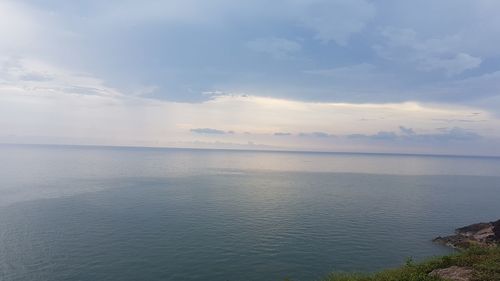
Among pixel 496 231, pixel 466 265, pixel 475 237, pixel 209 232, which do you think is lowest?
pixel 209 232

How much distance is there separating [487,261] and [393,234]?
4656 cm

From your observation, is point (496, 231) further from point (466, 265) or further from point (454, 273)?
point (454, 273)

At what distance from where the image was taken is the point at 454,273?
94.4 feet

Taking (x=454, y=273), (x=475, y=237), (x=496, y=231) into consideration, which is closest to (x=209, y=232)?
(x=454, y=273)

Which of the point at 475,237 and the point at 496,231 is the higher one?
the point at 496,231

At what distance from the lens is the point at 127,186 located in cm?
14038

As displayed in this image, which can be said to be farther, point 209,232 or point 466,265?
point 209,232

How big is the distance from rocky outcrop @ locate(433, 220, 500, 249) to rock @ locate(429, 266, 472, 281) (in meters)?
41.3

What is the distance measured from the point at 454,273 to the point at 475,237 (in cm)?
5173

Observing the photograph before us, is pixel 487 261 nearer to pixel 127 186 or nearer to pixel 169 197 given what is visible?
pixel 169 197

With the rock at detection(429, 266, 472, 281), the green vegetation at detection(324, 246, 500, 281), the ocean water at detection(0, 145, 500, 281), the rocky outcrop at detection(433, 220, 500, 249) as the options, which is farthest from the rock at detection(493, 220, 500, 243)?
the rock at detection(429, 266, 472, 281)

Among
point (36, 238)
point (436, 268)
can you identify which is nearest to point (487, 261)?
point (436, 268)

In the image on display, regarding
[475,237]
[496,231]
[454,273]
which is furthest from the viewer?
[475,237]

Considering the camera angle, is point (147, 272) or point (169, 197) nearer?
point (147, 272)
